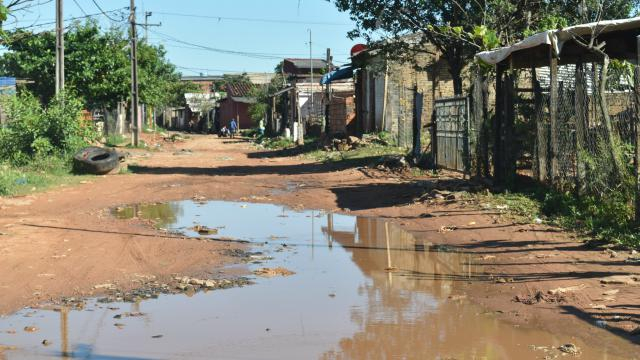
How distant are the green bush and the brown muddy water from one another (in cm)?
1488

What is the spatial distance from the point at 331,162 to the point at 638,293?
751 inches

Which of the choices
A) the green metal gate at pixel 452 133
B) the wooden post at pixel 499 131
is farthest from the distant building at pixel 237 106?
the wooden post at pixel 499 131

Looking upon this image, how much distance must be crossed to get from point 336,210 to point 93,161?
10.3 metres

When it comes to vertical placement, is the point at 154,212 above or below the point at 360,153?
below

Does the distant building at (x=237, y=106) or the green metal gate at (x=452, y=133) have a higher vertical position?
the distant building at (x=237, y=106)

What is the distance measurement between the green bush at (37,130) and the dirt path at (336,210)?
14.3 ft

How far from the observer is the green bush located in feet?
71.1

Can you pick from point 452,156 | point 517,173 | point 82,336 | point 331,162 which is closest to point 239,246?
point 82,336

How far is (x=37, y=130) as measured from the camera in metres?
22.1

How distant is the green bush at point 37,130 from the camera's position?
853 inches

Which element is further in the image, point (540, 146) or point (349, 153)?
point (349, 153)

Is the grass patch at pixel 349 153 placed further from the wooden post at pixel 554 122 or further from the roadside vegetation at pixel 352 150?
the wooden post at pixel 554 122

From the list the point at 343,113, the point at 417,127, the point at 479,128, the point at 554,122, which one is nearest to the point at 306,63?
the point at 343,113

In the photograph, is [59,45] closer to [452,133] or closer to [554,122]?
[452,133]
